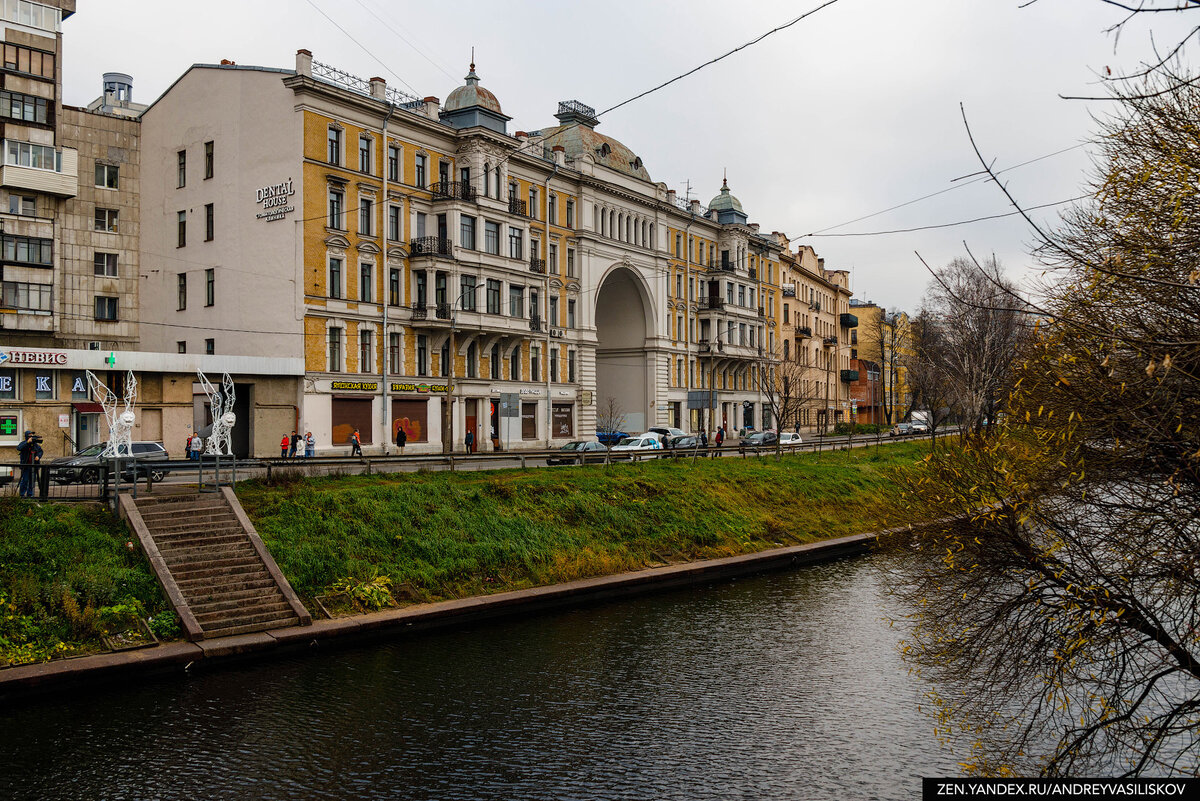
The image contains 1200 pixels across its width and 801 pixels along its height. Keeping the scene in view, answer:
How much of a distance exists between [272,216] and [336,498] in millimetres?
27264

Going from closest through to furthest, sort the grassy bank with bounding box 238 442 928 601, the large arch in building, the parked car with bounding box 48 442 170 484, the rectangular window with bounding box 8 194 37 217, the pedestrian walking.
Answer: the parked car with bounding box 48 442 170 484 < the grassy bank with bounding box 238 442 928 601 < the pedestrian walking < the rectangular window with bounding box 8 194 37 217 < the large arch in building

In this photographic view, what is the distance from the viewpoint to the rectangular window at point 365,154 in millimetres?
48781

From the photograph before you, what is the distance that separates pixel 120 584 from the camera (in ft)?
59.0

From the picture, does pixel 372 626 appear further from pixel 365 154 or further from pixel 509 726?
pixel 365 154

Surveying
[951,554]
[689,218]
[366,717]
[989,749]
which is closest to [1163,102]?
[951,554]

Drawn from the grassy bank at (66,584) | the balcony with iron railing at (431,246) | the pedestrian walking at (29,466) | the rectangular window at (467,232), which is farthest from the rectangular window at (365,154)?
the grassy bank at (66,584)

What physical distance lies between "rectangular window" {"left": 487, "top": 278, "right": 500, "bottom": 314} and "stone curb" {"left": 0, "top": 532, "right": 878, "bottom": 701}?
28.7 metres

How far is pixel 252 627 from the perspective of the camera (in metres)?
18.2

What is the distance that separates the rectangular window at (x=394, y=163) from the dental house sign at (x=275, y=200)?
5.96 meters

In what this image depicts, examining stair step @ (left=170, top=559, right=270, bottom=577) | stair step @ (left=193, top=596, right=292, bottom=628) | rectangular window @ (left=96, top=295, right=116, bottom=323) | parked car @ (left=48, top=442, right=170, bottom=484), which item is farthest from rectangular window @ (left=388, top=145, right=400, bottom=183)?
stair step @ (left=193, top=596, right=292, bottom=628)

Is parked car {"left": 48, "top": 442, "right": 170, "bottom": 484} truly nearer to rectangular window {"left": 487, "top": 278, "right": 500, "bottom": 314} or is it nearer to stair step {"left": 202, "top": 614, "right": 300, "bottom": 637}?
stair step {"left": 202, "top": 614, "right": 300, "bottom": 637}

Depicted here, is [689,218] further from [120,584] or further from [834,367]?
[120,584]

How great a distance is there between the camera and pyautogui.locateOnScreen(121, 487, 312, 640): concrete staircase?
59.6 ft

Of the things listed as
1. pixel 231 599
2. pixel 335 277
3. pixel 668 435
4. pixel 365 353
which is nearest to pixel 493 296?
pixel 365 353
